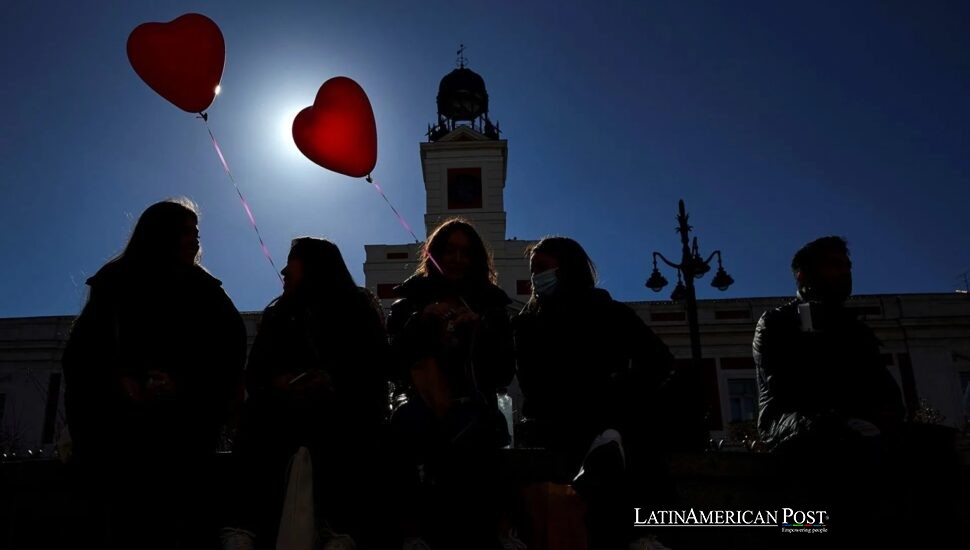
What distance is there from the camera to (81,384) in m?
2.82

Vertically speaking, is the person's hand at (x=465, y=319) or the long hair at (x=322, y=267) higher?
the long hair at (x=322, y=267)

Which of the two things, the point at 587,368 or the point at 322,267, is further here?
the point at 322,267

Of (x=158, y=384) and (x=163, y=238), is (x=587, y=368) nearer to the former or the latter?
(x=158, y=384)

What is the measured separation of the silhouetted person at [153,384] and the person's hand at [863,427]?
2.90m

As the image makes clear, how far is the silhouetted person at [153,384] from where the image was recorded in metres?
2.72

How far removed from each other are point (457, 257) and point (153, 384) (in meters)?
1.64

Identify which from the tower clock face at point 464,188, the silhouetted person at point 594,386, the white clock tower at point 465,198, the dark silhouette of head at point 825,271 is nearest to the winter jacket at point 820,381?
the dark silhouette of head at point 825,271

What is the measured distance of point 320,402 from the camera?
116 inches

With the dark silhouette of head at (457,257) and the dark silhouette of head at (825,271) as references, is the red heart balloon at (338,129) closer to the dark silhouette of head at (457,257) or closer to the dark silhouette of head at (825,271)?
the dark silhouette of head at (457,257)

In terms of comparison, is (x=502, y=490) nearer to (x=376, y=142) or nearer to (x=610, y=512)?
(x=610, y=512)

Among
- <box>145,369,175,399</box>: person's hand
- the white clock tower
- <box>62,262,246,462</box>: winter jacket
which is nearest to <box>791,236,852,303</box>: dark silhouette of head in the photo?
<box>62,262,246,462</box>: winter jacket

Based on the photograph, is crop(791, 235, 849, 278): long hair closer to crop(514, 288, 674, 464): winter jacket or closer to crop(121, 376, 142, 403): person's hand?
crop(514, 288, 674, 464): winter jacket

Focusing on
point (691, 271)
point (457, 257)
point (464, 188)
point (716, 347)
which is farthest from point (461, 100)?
point (457, 257)

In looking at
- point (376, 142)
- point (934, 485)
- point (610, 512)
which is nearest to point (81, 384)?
point (610, 512)
